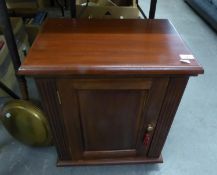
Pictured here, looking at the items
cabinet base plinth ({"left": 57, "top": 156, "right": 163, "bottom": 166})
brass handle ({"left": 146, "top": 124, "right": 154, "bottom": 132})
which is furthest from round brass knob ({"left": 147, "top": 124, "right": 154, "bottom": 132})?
cabinet base plinth ({"left": 57, "top": 156, "right": 163, "bottom": 166})

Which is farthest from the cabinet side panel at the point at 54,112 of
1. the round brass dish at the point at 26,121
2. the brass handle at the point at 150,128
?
the brass handle at the point at 150,128

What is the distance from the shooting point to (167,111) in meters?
0.87

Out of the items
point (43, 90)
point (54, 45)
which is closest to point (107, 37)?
point (54, 45)

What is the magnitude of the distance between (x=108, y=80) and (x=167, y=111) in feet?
1.02

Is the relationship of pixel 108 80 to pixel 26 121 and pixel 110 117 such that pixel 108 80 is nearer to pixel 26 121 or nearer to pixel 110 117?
pixel 110 117

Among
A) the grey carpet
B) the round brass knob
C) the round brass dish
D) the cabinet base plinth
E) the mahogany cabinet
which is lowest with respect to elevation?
the grey carpet

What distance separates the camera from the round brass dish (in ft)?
3.32

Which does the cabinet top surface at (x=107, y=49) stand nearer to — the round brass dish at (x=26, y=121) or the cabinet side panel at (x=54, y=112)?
the cabinet side panel at (x=54, y=112)

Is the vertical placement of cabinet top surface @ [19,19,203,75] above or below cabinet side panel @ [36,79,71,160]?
above

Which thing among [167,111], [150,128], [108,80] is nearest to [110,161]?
[150,128]

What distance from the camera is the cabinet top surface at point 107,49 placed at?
677mm

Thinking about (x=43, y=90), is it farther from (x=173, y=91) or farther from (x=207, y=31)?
(x=207, y=31)

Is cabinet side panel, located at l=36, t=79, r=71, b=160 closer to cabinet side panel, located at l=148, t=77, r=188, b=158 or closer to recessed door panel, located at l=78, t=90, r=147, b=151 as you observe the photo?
recessed door panel, located at l=78, t=90, r=147, b=151

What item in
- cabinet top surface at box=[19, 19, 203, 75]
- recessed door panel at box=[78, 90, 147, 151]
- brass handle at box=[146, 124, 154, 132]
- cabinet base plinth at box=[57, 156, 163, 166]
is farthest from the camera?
cabinet base plinth at box=[57, 156, 163, 166]
